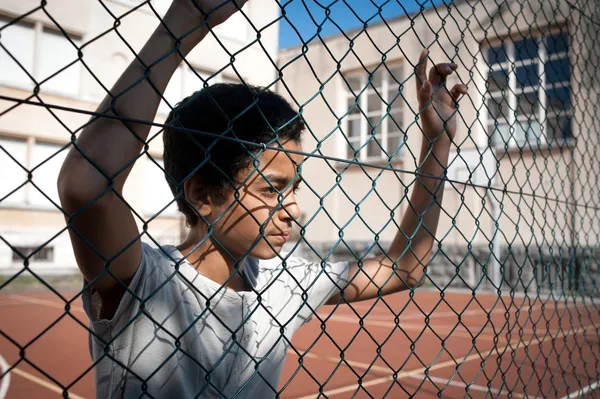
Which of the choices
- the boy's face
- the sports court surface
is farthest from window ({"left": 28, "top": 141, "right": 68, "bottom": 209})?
the boy's face

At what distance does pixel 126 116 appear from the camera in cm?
92

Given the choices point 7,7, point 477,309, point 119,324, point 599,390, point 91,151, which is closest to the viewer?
point 91,151

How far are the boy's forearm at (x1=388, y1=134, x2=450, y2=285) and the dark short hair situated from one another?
66 cm

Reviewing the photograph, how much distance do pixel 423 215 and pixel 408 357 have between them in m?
0.48

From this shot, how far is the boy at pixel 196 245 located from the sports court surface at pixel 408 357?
0.30 meters

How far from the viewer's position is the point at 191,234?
1.37 m

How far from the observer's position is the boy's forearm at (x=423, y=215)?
177cm

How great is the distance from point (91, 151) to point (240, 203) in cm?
37

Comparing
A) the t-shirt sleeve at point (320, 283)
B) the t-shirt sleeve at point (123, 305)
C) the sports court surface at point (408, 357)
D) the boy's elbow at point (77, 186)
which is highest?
the boy's elbow at point (77, 186)

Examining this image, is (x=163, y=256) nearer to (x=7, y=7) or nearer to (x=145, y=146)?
(x=145, y=146)

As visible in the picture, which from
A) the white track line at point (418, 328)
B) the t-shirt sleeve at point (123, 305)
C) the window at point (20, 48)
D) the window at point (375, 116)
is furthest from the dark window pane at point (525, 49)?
the window at point (20, 48)

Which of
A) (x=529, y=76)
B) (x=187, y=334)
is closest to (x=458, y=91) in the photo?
(x=187, y=334)

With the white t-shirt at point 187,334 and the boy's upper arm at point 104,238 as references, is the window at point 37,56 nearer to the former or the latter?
the white t-shirt at point 187,334

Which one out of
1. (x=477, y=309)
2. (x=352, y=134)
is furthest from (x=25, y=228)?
(x=477, y=309)
